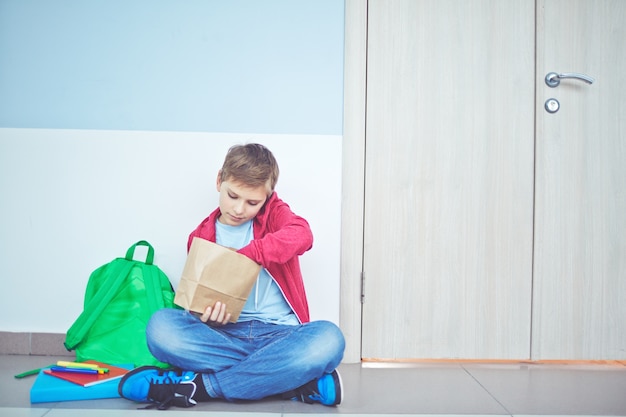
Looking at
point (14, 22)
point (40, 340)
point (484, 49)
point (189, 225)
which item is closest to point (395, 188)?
point (484, 49)

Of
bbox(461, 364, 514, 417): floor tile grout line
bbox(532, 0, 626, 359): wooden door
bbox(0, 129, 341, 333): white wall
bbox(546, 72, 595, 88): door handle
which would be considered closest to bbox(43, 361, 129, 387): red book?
bbox(0, 129, 341, 333): white wall

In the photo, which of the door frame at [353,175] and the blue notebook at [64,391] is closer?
the blue notebook at [64,391]

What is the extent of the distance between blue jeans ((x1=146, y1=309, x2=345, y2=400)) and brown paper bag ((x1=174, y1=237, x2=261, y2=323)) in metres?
0.12

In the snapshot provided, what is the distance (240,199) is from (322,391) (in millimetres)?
593

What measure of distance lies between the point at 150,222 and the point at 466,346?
124cm

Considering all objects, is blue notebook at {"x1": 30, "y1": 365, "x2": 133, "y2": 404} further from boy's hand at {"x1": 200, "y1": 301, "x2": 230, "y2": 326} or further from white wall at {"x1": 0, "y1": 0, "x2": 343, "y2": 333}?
white wall at {"x1": 0, "y1": 0, "x2": 343, "y2": 333}

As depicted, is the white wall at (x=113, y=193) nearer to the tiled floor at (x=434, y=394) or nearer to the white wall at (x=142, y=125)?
the white wall at (x=142, y=125)

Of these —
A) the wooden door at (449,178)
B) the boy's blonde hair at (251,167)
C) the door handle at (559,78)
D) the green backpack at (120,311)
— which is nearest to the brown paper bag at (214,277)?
the boy's blonde hair at (251,167)

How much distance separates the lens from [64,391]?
1.45m

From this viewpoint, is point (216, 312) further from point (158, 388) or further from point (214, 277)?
point (158, 388)

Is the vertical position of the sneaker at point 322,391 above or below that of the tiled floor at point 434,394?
above

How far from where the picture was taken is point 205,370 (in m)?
1.50

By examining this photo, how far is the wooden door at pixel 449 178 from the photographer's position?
1979 mm

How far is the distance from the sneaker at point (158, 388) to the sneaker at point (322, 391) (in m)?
0.28
